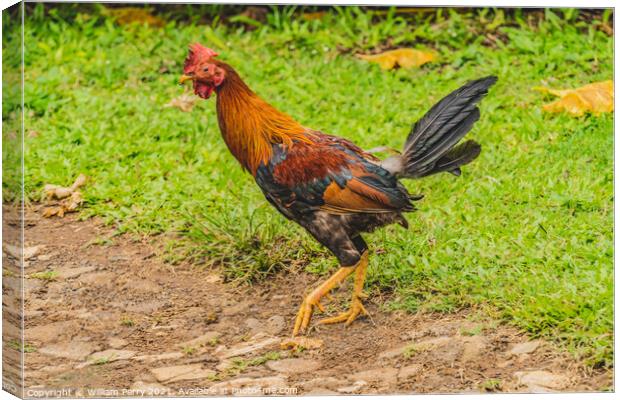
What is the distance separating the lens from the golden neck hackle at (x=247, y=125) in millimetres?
5988

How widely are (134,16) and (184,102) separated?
2.45 feet

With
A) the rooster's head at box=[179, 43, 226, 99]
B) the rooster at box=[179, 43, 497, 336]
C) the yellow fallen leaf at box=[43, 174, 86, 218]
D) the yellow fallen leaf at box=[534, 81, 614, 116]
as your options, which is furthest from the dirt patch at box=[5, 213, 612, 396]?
the yellow fallen leaf at box=[534, 81, 614, 116]

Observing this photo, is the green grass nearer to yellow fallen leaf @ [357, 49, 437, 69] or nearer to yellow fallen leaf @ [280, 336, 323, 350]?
yellow fallen leaf @ [357, 49, 437, 69]

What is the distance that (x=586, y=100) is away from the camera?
7027mm

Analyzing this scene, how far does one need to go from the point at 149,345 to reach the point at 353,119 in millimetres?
2120

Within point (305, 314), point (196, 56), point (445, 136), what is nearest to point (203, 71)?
point (196, 56)

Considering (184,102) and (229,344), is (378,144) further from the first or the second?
(229,344)

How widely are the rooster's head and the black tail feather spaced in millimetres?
1051

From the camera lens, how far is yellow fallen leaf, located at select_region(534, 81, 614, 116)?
6.96 m

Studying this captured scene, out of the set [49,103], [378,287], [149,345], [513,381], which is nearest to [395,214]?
[378,287]

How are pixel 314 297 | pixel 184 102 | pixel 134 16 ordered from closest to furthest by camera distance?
pixel 314 297 < pixel 184 102 < pixel 134 16

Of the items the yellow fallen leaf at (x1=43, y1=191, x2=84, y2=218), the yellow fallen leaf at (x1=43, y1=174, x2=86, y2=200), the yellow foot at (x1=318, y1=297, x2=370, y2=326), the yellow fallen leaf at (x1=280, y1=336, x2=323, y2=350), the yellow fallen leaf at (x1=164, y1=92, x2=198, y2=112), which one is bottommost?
the yellow fallen leaf at (x1=280, y1=336, x2=323, y2=350)

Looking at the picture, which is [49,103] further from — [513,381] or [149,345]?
[513,381]

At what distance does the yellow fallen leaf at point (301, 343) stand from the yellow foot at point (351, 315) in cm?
12
